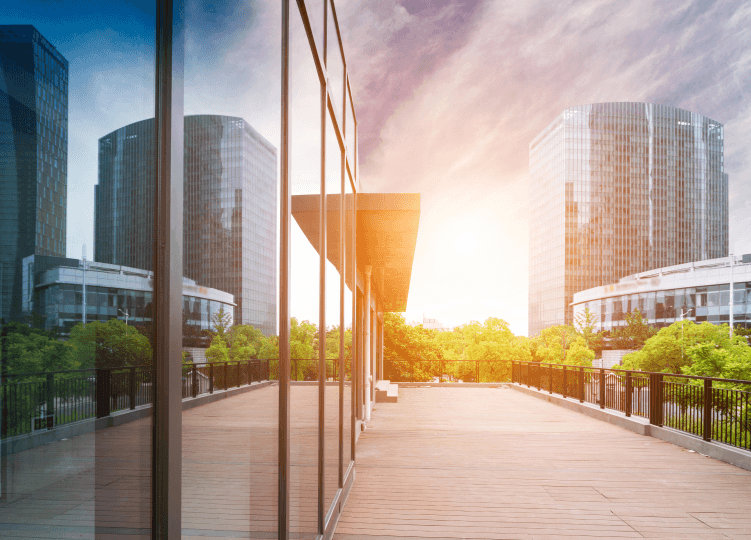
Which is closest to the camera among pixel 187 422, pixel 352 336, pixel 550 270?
pixel 187 422

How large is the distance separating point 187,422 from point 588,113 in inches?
4847

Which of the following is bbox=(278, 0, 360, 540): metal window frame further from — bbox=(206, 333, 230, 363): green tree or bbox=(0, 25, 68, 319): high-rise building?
bbox=(0, 25, 68, 319): high-rise building

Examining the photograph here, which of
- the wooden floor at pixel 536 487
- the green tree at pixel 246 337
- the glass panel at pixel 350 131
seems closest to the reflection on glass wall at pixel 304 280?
the green tree at pixel 246 337

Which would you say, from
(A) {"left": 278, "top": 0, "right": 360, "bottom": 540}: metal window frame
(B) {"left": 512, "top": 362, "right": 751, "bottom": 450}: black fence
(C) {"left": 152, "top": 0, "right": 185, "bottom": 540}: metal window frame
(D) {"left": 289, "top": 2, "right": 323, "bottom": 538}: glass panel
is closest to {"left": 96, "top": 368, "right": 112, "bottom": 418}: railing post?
(C) {"left": 152, "top": 0, "right": 185, "bottom": 540}: metal window frame

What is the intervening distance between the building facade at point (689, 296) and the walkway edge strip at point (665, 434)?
42.3 m

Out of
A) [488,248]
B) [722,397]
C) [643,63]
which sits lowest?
[722,397]

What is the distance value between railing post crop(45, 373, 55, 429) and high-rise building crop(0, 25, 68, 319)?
0.11 metres

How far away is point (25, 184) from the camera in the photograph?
2.39 feet

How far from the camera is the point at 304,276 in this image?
10.3 feet

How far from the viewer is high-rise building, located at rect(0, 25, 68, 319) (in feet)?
2.28

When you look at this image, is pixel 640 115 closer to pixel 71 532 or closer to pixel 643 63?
pixel 643 63

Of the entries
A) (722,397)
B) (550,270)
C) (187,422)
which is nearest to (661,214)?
(550,270)

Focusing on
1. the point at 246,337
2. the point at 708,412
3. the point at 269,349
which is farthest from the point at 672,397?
the point at 246,337

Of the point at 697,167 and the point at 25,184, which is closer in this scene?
the point at 25,184
